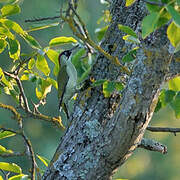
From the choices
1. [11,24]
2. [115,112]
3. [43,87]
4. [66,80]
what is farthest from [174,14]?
[66,80]

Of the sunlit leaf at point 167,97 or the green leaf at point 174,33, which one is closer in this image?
the green leaf at point 174,33

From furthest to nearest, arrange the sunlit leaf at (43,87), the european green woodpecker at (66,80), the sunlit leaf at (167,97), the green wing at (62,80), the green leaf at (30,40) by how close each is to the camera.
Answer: the green wing at (62,80), the european green woodpecker at (66,80), the sunlit leaf at (43,87), the green leaf at (30,40), the sunlit leaf at (167,97)

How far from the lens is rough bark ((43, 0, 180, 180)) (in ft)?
4.14

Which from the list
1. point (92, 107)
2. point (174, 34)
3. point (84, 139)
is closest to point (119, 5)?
point (92, 107)

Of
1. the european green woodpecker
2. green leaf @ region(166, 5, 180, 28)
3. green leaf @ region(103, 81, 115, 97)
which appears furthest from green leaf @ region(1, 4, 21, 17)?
the european green woodpecker

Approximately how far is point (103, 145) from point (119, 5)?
22.8 inches

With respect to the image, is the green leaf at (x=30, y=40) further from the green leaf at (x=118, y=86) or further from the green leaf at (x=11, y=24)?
the green leaf at (x=118, y=86)


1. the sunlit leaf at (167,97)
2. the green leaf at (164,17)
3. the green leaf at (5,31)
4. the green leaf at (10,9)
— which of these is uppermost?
the green leaf at (10,9)

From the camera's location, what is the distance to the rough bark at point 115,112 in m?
1.26

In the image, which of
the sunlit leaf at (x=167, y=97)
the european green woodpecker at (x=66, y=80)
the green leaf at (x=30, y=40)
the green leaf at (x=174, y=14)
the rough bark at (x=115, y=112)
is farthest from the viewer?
the european green woodpecker at (x=66, y=80)

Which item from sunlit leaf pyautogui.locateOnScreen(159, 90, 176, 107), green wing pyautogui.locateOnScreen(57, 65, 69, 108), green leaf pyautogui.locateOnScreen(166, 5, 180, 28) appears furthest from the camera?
green wing pyautogui.locateOnScreen(57, 65, 69, 108)

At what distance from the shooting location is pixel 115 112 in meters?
1.33

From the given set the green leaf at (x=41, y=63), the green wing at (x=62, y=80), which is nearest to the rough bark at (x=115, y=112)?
the green leaf at (x=41, y=63)

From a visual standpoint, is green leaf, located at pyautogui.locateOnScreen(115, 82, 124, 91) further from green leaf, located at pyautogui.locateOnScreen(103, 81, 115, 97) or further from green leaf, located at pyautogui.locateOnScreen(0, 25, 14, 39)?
green leaf, located at pyautogui.locateOnScreen(0, 25, 14, 39)
